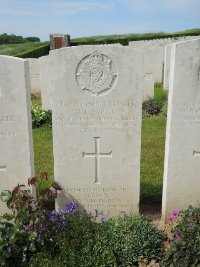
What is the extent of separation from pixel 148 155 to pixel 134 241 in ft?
10.0

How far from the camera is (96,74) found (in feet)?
13.4

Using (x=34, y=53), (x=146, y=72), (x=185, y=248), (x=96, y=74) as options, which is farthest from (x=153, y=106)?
(x=34, y=53)

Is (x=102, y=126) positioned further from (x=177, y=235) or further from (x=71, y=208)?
(x=177, y=235)

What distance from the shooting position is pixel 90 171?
14.6ft

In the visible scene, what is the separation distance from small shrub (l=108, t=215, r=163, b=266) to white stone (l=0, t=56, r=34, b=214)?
4.23 ft

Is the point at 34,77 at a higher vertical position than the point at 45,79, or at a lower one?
lower

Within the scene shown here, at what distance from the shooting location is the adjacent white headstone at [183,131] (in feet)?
13.2

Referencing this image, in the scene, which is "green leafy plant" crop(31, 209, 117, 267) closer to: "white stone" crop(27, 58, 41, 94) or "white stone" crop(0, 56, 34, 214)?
"white stone" crop(0, 56, 34, 214)

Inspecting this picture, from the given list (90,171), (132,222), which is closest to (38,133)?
(90,171)

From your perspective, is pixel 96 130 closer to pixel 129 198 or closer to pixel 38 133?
pixel 129 198

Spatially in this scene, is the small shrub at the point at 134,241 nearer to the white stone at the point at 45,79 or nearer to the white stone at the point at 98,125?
the white stone at the point at 98,125

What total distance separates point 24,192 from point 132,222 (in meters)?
1.28

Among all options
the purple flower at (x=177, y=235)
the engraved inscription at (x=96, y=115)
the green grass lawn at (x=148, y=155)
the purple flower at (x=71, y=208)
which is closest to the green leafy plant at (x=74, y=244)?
the purple flower at (x=71, y=208)

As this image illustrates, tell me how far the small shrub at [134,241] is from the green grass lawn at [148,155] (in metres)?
1.15
